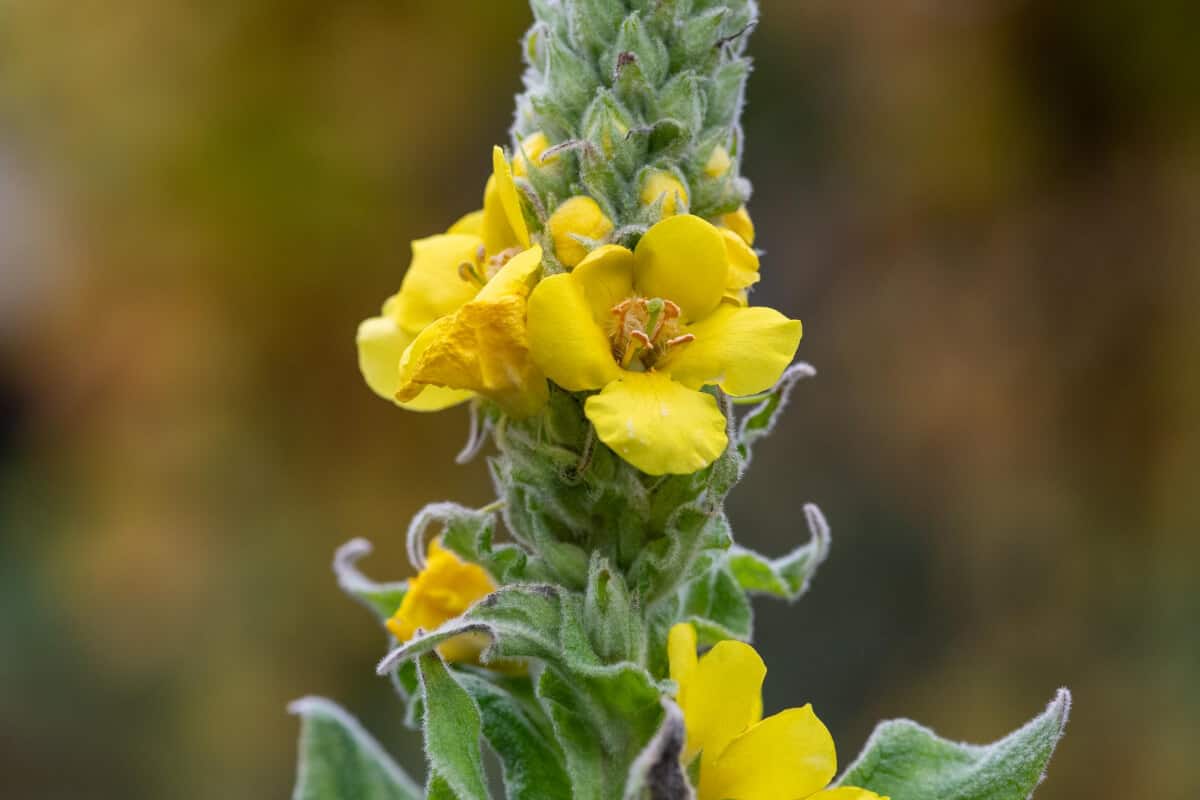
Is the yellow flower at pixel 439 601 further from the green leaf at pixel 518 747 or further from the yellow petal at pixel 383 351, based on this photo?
the yellow petal at pixel 383 351

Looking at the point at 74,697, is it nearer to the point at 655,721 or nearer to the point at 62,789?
the point at 62,789

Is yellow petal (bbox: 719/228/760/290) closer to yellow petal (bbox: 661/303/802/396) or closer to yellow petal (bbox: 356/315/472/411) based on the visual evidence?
yellow petal (bbox: 661/303/802/396)

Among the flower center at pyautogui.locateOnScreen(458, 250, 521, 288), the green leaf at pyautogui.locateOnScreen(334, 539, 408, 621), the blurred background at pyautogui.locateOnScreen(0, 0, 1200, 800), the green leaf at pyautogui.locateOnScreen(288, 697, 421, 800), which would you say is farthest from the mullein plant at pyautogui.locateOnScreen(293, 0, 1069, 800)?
the blurred background at pyautogui.locateOnScreen(0, 0, 1200, 800)

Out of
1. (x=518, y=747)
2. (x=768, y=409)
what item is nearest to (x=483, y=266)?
(x=768, y=409)

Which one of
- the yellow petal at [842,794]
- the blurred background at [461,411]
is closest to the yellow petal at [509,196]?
the yellow petal at [842,794]

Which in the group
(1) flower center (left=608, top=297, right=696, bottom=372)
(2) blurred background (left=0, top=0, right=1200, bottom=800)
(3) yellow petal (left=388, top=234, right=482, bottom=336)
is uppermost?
(2) blurred background (left=0, top=0, right=1200, bottom=800)
